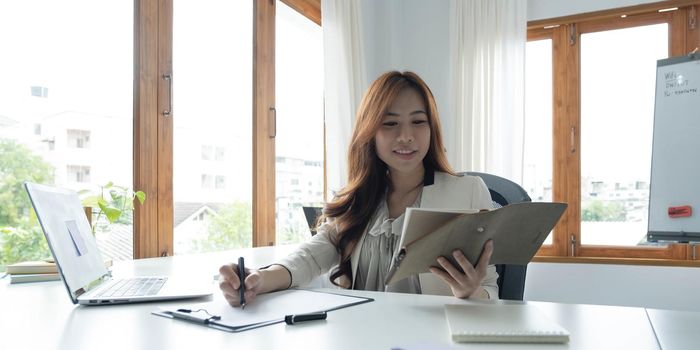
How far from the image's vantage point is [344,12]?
133 inches

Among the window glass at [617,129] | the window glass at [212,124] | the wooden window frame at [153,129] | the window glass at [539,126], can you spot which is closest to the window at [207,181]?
the window glass at [212,124]

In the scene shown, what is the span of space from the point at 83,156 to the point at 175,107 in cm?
49

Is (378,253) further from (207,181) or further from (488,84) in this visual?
(488,84)

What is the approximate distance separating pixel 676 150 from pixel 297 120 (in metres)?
1.92

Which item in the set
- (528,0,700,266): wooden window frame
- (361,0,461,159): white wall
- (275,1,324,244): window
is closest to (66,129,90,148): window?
(275,1,324,244): window

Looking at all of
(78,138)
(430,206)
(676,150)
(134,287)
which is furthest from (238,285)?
(676,150)

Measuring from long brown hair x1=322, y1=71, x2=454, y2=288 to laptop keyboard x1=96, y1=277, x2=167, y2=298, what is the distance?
1.60 ft

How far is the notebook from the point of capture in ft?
2.67

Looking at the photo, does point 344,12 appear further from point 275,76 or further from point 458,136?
point 458,136

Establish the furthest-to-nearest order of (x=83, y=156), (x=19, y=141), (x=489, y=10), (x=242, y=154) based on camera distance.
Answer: (x=489, y=10)
(x=242, y=154)
(x=83, y=156)
(x=19, y=141)

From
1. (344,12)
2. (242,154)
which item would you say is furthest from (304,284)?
(344,12)

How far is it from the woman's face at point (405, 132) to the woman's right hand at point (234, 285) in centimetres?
61

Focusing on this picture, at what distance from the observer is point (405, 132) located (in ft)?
5.21

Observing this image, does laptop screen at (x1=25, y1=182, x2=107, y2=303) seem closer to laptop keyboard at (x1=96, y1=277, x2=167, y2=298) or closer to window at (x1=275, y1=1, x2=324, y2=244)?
laptop keyboard at (x1=96, y1=277, x2=167, y2=298)
